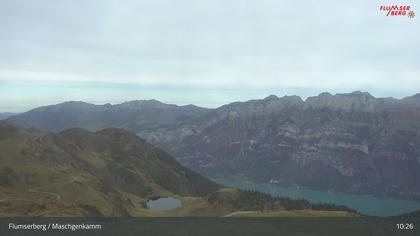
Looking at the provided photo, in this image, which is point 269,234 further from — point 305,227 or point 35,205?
point 35,205

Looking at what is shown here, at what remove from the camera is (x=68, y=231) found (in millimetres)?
64125

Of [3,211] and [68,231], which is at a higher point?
[68,231]

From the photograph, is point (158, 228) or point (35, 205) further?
point (35, 205)

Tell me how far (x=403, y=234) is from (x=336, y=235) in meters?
13.0

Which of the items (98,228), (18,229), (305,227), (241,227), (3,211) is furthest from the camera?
(3,211)

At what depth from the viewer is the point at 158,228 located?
8838cm

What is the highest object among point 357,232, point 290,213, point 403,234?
point 403,234

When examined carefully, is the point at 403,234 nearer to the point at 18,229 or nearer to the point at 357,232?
the point at 357,232

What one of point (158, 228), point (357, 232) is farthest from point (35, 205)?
point (357, 232)

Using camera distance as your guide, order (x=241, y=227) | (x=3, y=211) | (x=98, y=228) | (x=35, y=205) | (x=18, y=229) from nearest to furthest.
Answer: (x=18, y=229) → (x=98, y=228) → (x=241, y=227) → (x=3, y=211) → (x=35, y=205)

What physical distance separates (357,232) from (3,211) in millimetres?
119427

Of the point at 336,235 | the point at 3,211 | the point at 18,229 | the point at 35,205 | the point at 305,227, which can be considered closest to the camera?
the point at 18,229

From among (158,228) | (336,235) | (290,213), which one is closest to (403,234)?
(336,235)

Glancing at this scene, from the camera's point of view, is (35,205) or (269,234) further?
(35,205)
